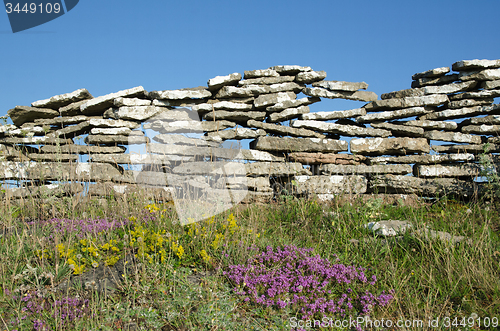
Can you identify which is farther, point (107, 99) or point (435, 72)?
point (435, 72)

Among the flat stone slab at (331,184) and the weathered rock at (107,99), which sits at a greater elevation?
the weathered rock at (107,99)

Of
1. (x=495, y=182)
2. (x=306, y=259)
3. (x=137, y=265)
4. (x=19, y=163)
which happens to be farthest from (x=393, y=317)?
(x=19, y=163)

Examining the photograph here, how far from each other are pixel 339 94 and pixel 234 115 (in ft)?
7.12

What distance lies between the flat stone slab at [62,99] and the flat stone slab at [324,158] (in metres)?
4.33

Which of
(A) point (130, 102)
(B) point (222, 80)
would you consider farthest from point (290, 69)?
(A) point (130, 102)

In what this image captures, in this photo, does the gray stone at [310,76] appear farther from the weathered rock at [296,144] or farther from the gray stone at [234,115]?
the weathered rock at [296,144]

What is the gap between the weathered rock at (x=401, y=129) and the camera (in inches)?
244

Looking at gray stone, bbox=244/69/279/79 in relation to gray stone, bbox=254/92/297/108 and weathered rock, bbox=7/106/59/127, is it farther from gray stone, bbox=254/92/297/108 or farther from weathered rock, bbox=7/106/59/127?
weathered rock, bbox=7/106/59/127

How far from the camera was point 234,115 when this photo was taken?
616 centimetres

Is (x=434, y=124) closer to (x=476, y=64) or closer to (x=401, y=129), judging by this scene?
(x=401, y=129)

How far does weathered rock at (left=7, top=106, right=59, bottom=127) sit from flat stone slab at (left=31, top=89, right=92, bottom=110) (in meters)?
0.12

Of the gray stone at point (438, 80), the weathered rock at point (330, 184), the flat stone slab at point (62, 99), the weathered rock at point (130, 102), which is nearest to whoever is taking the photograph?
the weathered rock at point (330, 184)

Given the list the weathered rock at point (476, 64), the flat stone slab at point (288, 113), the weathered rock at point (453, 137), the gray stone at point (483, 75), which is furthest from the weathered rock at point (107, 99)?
the gray stone at point (483, 75)

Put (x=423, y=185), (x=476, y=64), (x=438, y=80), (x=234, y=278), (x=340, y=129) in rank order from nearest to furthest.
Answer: (x=234, y=278), (x=423, y=185), (x=476, y=64), (x=340, y=129), (x=438, y=80)
